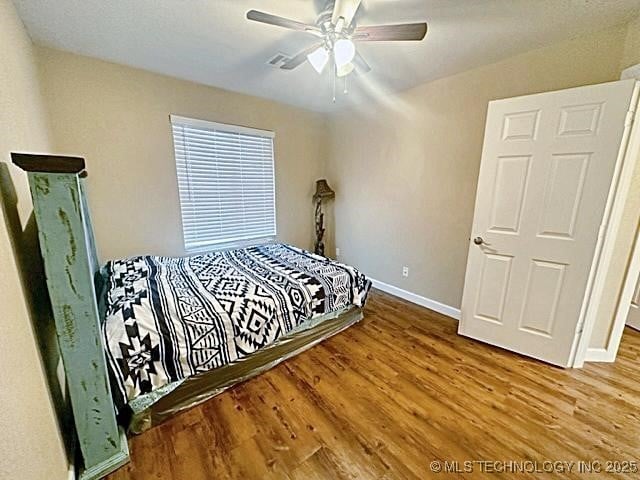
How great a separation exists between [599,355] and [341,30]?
308cm

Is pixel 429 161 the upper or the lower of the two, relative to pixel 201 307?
upper

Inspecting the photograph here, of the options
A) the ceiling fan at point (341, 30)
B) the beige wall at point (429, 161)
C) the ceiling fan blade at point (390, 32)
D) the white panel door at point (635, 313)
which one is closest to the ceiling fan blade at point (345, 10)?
the ceiling fan at point (341, 30)

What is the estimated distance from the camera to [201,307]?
1738mm

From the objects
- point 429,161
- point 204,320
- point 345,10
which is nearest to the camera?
point 345,10

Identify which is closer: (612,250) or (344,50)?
(344,50)

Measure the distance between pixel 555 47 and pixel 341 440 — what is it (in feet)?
10.1

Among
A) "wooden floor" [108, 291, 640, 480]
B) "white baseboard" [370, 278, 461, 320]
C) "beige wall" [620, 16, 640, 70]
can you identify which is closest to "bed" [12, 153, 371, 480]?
"wooden floor" [108, 291, 640, 480]

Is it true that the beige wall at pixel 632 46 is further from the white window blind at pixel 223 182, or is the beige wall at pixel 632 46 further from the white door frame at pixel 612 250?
the white window blind at pixel 223 182

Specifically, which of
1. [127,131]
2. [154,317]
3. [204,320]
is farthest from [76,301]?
[127,131]

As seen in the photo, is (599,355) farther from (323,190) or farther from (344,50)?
(323,190)

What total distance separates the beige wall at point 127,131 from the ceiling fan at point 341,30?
1.60 metres

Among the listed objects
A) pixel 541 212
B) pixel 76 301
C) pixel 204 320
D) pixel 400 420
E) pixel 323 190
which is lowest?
pixel 400 420

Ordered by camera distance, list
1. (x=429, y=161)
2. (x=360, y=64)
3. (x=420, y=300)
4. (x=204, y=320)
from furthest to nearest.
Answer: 1. (x=420, y=300)
2. (x=429, y=161)
3. (x=360, y=64)
4. (x=204, y=320)

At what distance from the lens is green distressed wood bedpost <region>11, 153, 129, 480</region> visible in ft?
3.28
